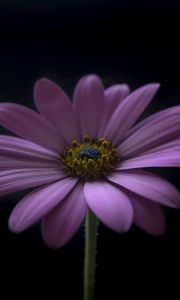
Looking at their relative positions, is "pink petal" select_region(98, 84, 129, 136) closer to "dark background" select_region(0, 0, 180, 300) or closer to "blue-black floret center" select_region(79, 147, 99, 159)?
"blue-black floret center" select_region(79, 147, 99, 159)

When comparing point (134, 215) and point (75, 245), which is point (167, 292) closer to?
point (75, 245)

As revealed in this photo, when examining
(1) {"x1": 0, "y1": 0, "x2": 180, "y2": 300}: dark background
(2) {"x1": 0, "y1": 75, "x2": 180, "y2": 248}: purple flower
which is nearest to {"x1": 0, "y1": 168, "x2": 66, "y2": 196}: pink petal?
(2) {"x1": 0, "y1": 75, "x2": 180, "y2": 248}: purple flower

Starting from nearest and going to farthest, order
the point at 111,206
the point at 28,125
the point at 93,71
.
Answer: the point at 111,206 < the point at 28,125 < the point at 93,71

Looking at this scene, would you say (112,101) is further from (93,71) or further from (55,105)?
(93,71)

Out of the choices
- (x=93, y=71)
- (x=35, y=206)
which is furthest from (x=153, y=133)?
(x=93, y=71)

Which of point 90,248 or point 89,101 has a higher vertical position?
point 89,101

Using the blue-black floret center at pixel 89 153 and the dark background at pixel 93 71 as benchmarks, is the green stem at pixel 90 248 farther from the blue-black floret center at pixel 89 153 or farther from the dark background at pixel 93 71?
the dark background at pixel 93 71

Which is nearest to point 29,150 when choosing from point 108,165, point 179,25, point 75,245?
point 108,165
